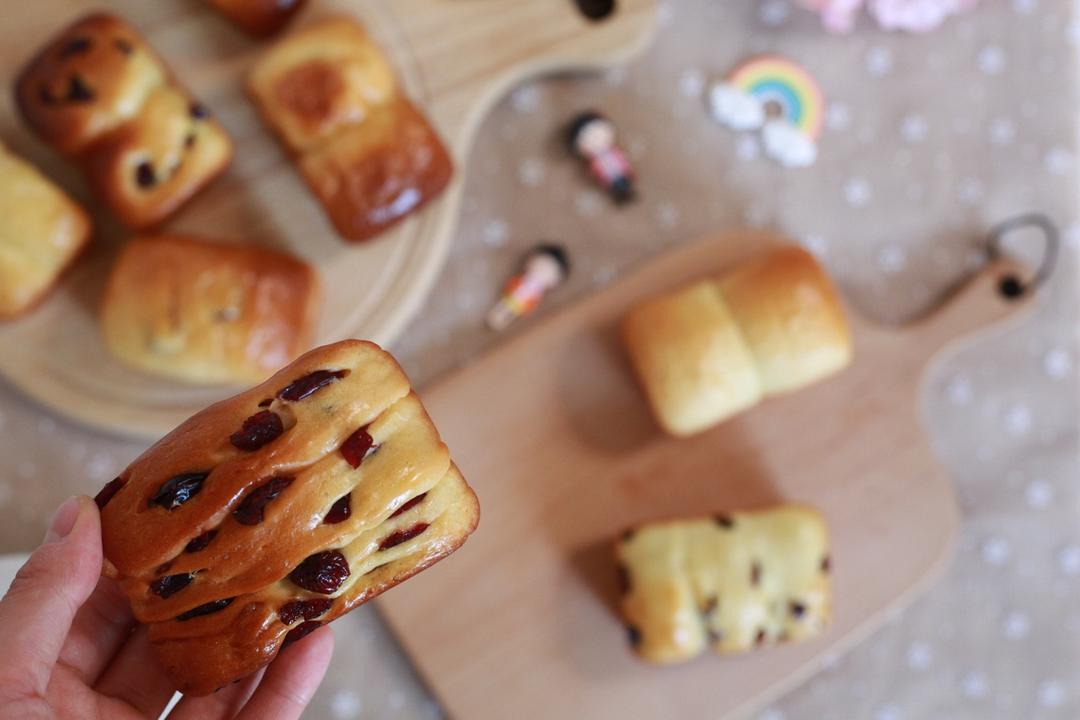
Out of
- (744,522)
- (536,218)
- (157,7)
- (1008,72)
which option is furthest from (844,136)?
(157,7)

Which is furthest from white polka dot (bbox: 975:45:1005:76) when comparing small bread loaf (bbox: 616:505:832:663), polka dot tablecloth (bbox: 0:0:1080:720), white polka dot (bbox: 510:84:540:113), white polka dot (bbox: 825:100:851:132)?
→ small bread loaf (bbox: 616:505:832:663)

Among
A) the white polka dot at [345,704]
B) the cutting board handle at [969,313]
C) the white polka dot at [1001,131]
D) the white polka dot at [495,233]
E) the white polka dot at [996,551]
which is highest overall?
the white polka dot at [495,233]

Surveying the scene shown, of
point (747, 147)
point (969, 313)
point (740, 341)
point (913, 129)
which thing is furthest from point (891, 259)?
point (740, 341)

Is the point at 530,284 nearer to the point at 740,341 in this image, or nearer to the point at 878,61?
the point at 740,341

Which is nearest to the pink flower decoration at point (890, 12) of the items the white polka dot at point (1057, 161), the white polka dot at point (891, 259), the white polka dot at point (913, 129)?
the white polka dot at point (913, 129)

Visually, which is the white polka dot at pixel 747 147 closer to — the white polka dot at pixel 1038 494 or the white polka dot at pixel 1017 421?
the white polka dot at pixel 1017 421

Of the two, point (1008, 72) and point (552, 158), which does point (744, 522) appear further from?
point (1008, 72)

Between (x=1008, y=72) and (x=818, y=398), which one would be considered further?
(x=1008, y=72)
